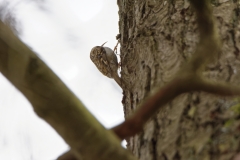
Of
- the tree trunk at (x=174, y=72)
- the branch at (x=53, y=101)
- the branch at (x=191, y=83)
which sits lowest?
the tree trunk at (x=174, y=72)

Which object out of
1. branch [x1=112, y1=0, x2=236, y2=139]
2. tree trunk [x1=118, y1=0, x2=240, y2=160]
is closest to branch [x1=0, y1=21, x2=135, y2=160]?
branch [x1=112, y1=0, x2=236, y2=139]

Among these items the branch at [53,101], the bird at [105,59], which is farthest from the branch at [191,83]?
the bird at [105,59]

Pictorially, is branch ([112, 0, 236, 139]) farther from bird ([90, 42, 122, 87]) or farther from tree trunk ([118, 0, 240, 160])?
bird ([90, 42, 122, 87])

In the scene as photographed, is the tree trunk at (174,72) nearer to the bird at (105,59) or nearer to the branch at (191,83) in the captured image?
the branch at (191,83)

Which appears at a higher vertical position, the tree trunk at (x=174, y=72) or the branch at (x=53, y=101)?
the branch at (x=53, y=101)

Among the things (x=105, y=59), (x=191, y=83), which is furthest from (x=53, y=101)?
(x=105, y=59)

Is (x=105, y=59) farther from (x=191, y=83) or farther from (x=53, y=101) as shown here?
(x=53, y=101)
